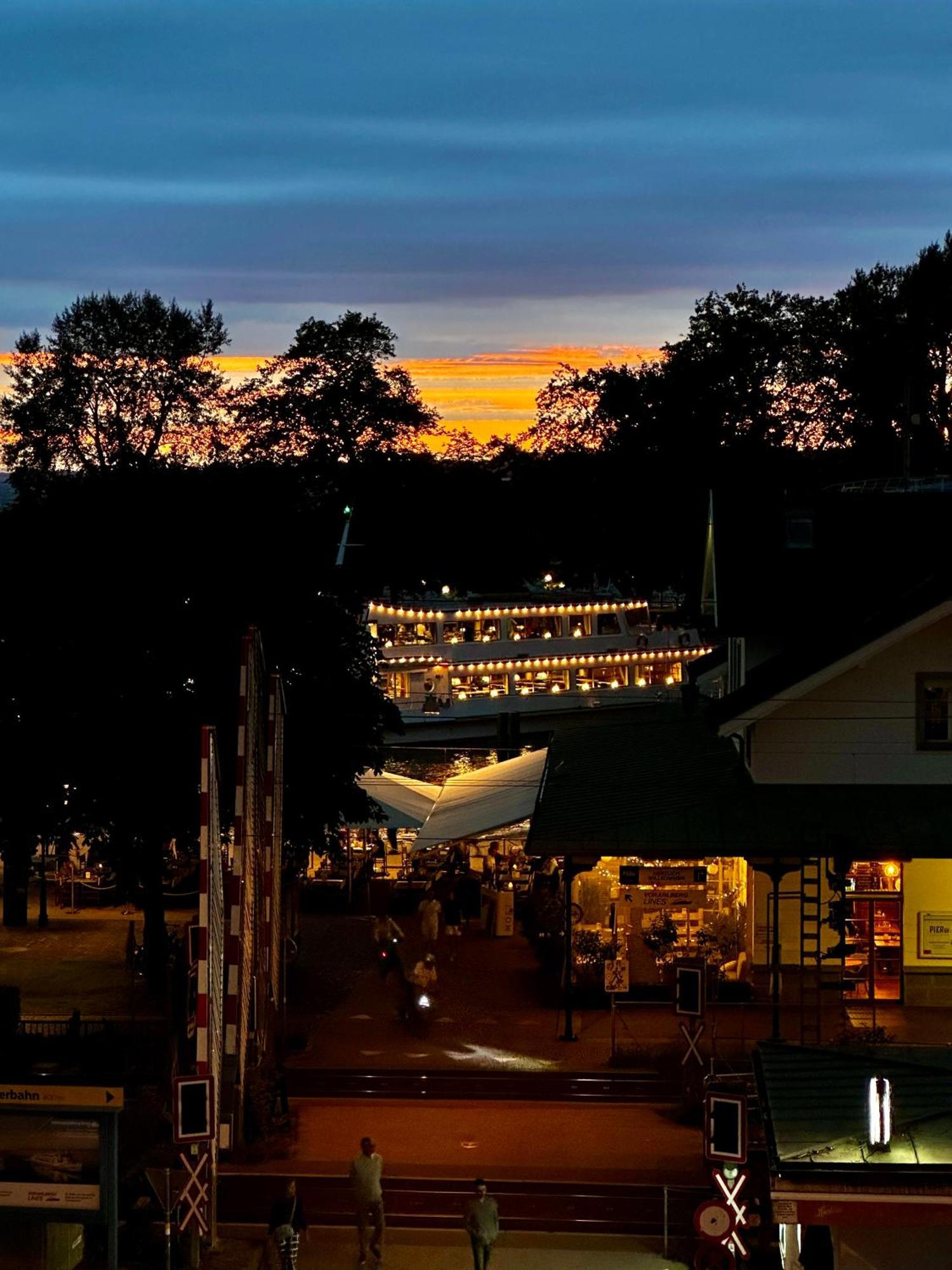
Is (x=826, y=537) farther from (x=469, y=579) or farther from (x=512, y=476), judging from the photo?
(x=512, y=476)

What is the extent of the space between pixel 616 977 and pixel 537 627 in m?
59.4

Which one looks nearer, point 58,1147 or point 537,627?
point 58,1147

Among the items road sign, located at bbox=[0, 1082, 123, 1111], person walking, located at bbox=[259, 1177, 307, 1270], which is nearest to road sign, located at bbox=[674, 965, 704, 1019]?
person walking, located at bbox=[259, 1177, 307, 1270]

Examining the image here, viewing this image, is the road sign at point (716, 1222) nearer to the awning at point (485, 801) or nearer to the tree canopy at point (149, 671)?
the awning at point (485, 801)

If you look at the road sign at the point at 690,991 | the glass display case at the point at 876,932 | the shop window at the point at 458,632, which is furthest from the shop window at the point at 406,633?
the road sign at the point at 690,991

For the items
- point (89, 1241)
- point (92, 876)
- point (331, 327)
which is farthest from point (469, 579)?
Result: point (89, 1241)

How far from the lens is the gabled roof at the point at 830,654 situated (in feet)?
86.1

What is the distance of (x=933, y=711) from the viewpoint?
2761 centimetres

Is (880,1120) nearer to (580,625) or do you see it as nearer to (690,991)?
(690,991)

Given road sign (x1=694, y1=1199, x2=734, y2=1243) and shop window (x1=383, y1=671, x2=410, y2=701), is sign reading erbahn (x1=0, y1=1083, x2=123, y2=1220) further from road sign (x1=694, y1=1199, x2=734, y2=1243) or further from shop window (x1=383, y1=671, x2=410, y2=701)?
shop window (x1=383, y1=671, x2=410, y2=701)

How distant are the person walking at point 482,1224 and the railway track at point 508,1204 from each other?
1.83m

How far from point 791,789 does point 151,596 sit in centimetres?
1037

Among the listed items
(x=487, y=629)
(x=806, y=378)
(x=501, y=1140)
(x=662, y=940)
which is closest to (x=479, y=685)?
(x=487, y=629)

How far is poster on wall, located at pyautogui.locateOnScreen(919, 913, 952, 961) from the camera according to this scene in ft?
92.9
